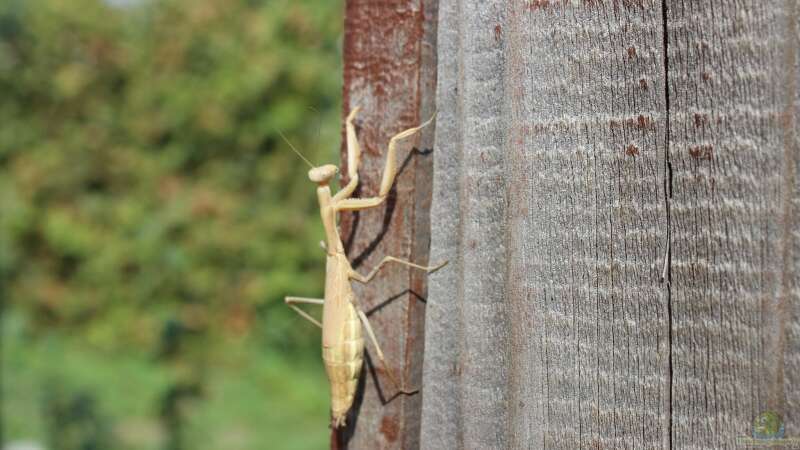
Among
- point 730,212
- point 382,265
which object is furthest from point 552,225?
point 382,265

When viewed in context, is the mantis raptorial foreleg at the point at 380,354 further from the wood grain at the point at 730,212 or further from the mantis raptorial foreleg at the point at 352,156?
the wood grain at the point at 730,212

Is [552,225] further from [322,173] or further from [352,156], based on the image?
[322,173]

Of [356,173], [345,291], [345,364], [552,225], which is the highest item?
[356,173]

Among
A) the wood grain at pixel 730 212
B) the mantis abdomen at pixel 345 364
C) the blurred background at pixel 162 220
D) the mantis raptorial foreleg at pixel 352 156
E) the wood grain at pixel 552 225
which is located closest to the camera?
the wood grain at pixel 730 212

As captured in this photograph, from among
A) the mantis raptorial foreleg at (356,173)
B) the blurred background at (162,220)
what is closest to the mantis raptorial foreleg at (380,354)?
the mantis raptorial foreleg at (356,173)

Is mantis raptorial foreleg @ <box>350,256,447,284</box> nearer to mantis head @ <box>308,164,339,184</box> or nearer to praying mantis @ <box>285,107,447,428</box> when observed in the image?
praying mantis @ <box>285,107,447,428</box>

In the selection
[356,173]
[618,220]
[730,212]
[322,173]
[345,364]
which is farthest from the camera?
[322,173]

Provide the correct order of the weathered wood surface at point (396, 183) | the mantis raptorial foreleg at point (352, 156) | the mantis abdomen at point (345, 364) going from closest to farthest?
the weathered wood surface at point (396, 183)
the mantis raptorial foreleg at point (352, 156)
the mantis abdomen at point (345, 364)

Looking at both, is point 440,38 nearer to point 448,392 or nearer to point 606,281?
point 606,281
